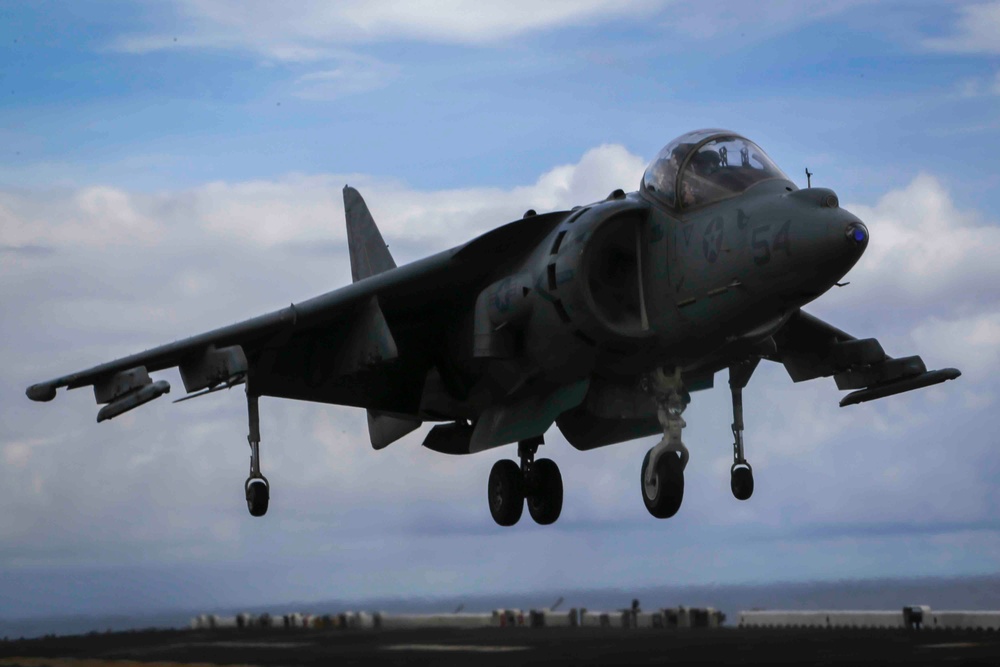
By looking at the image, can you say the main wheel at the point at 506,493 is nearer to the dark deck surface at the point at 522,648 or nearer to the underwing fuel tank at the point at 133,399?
the underwing fuel tank at the point at 133,399

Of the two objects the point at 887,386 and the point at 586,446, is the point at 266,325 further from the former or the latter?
the point at 887,386

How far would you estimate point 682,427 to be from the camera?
1634 cm

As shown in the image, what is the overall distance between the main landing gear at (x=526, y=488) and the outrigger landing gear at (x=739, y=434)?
3064 millimetres

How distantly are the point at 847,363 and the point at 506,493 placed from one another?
581 centimetres

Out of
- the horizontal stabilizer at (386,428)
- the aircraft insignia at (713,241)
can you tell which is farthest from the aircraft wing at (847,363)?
the horizontal stabilizer at (386,428)

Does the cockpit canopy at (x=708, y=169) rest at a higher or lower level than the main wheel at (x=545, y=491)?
higher

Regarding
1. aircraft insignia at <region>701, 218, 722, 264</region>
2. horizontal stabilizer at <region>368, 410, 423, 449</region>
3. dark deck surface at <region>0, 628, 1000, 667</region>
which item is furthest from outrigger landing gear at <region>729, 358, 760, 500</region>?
dark deck surface at <region>0, 628, 1000, 667</region>

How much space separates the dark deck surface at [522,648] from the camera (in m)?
26.8

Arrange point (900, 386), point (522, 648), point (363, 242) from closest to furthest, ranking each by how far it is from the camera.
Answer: point (900, 386)
point (363, 242)
point (522, 648)

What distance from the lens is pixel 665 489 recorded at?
1558 cm

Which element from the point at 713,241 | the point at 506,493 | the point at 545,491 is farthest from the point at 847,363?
the point at 713,241

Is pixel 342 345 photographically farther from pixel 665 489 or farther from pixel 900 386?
pixel 900 386

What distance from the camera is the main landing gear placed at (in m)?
20.5

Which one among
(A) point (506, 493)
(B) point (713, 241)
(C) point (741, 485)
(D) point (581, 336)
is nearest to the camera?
(B) point (713, 241)
